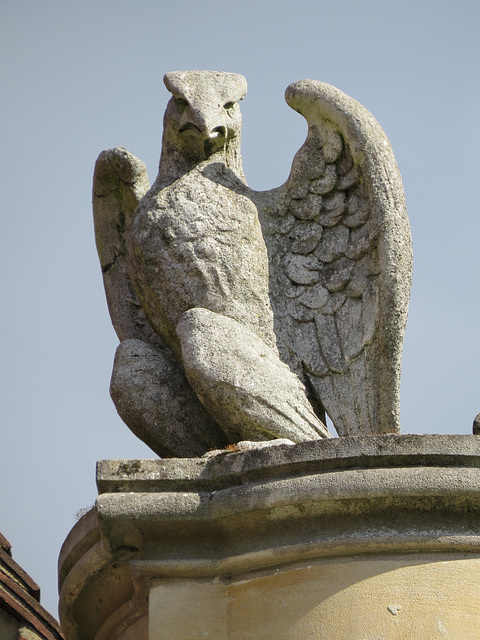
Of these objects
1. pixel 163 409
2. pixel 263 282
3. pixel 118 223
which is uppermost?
pixel 118 223

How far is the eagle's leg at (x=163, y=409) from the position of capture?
5.73m

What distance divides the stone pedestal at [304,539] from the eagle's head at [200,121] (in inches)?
71.0

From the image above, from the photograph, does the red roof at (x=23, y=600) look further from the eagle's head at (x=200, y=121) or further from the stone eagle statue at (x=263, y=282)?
the eagle's head at (x=200, y=121)

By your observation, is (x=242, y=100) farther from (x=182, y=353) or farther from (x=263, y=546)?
(x=263, y=546)

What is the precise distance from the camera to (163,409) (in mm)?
5738

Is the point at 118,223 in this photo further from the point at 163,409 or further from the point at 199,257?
the point at 163,409

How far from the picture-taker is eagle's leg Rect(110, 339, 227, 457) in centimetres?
573

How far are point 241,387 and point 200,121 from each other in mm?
1394

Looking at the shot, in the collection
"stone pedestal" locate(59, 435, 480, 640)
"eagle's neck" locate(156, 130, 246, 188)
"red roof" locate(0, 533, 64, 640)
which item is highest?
"eagle's neck" locate(156, 130, 246, 188)

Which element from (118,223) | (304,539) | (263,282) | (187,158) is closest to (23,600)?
(118,223)

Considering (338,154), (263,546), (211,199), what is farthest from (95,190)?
(263,546)

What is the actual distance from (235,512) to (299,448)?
342 mm

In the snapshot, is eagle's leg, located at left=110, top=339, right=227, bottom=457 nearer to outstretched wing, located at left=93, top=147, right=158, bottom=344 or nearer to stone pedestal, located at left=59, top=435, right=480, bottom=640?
outstretched wing, located at left=93, top=147, right=158, bottom=344

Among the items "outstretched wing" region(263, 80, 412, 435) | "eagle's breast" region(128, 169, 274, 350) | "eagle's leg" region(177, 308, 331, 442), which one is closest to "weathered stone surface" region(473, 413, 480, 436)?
"outstretched wing" region(263, 80, 412, 435)
